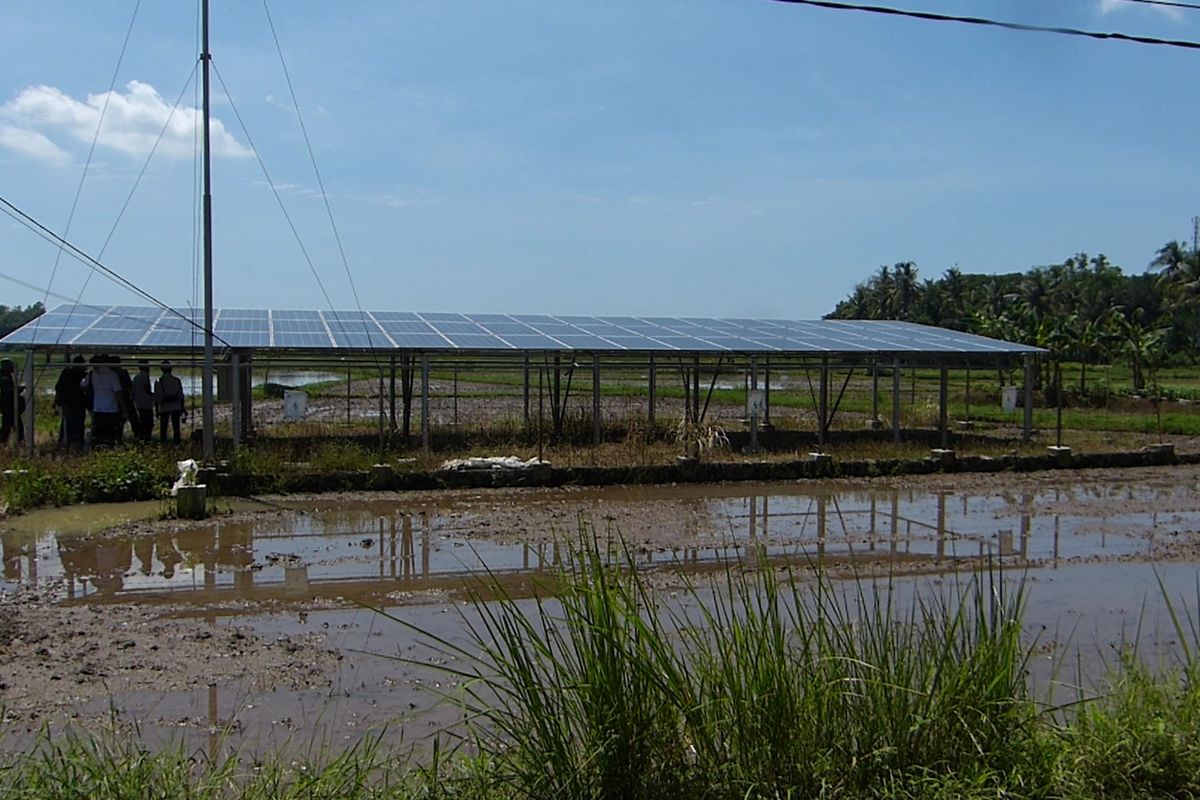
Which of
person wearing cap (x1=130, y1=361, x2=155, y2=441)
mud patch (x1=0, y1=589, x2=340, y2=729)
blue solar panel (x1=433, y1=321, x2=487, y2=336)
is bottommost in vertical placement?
mud patch (x1=0, y1=589, x2=340, y2=729)

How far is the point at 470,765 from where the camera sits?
15.9 feet

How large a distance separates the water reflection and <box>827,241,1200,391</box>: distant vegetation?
29992mm

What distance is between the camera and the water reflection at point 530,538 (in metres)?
10.9

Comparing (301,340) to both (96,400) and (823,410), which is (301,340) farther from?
(823,410)

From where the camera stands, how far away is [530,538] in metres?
13.1

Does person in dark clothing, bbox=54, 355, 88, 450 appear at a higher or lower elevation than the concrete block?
higher

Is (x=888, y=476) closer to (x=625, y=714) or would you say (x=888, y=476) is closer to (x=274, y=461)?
(x=274, y=461)

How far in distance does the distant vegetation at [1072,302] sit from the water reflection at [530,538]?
2999cm

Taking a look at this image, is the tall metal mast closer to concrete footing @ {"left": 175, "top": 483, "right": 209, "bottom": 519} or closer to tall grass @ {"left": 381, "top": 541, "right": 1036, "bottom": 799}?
concrete footing @ {"left": 175, "top": 483, "right": 209, "bottom": 519}

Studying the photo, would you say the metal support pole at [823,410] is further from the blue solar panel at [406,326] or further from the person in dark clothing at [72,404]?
the person in dark clothing at [72,404]

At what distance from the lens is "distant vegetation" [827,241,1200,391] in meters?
50.1

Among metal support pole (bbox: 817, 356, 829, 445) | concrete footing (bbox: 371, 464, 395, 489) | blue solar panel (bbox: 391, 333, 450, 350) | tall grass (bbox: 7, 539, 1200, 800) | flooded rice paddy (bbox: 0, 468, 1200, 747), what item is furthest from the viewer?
metal support pole (bbox: 817, 356, 829, 445)

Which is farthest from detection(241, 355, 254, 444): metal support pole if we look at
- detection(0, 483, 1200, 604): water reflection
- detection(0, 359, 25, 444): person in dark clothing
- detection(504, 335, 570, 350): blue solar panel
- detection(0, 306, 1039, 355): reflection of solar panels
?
detection(0, 483, 1200, 604): water reflection

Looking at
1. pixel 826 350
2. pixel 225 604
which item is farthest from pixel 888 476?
pixel 225 604
